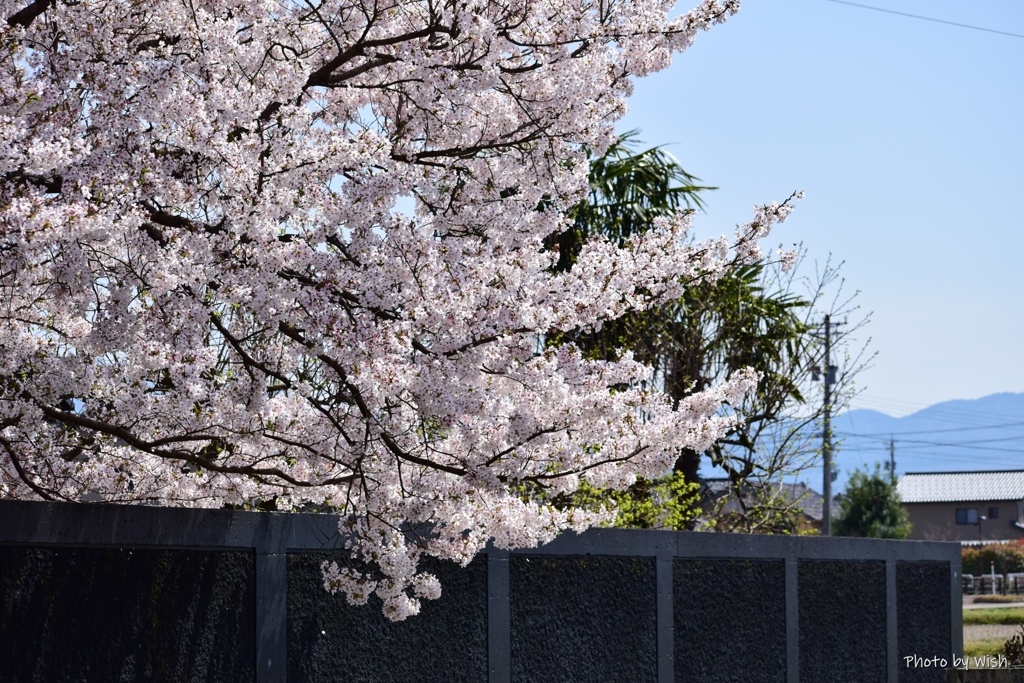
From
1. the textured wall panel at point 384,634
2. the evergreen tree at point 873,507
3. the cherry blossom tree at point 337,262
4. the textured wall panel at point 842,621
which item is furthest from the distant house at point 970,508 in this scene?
the cherry blossom tree at point 337,262

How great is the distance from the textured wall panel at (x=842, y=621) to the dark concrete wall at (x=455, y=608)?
0.02 m

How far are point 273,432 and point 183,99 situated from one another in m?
2.59

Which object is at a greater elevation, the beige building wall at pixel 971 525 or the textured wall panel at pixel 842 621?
the beige building wall at pixel 971 525

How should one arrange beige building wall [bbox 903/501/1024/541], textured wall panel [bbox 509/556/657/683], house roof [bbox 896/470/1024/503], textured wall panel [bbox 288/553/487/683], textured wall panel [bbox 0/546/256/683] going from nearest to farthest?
1. textured wall panel [bbox 0/546/256/683]
2. textured wall panel [bbox 288/553/487/683]
3. textured wall panel [bbox 509/556/657/683]
4. beige building wall [bbox 903/501/1024/541]
5. house roof [bbox 896/470/1024/503]

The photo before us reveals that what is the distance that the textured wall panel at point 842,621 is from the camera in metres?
14.2

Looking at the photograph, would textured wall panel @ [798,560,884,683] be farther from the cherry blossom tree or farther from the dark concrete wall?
the cherry blossom tree

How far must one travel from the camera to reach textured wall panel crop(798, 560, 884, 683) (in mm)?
14227

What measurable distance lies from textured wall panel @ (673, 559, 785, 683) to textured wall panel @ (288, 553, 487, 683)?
10.1 ft

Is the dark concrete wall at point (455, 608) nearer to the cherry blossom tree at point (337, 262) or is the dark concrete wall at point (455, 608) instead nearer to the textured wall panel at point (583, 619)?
the textured wall panel at point (583, 619)

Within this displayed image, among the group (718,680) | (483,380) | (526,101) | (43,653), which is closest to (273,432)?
(483,380)

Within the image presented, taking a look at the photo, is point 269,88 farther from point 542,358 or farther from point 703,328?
point 703,328

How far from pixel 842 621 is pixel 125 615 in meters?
9.99

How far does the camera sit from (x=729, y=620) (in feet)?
42.6

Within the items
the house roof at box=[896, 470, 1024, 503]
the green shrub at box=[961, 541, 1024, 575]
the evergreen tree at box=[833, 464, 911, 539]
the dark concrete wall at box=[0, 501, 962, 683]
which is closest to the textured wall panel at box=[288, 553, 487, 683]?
the dark concrete wall at box=[0, 501, 962, 683]
